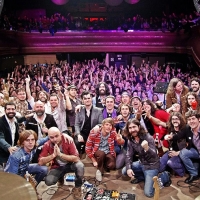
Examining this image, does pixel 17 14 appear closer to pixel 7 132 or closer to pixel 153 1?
pixel 153 1

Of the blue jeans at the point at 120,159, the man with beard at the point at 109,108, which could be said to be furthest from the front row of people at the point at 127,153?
the man with beard at the point at 109,108

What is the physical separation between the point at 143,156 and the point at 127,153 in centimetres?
27

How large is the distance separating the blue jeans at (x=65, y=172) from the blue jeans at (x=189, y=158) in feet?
4.50

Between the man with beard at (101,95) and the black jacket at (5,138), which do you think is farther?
the man with beard at (101,95)

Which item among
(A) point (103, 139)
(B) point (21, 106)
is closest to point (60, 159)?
(A) point (103, 139)

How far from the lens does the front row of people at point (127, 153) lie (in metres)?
3.72

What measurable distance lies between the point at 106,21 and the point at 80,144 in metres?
9.30

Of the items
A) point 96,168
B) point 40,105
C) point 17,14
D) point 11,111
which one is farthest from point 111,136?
point 17,14

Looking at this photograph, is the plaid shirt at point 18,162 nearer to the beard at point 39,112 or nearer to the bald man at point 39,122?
the bald man at point 39,122

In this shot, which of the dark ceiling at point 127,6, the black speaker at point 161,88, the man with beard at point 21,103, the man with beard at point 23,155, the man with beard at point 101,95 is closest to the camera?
the man with beard at point 23,155

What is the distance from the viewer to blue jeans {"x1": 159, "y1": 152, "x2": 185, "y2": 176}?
13.7 feet

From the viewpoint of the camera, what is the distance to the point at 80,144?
5.05 m

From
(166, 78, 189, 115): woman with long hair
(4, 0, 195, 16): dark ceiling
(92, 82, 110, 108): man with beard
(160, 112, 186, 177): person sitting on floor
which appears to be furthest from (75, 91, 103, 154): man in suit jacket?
(4, 0, 195, 16): dark ceiling

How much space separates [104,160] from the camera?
4.42 meters
